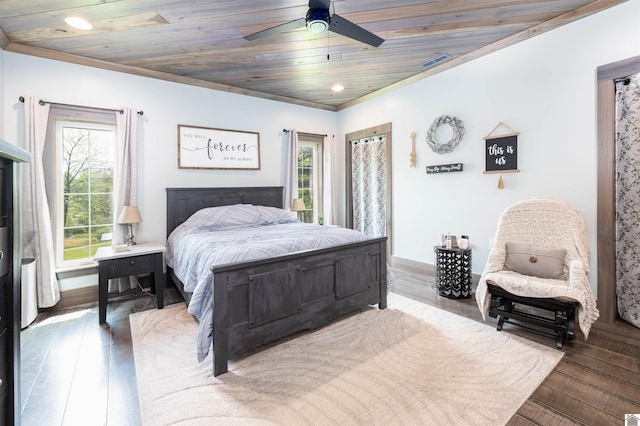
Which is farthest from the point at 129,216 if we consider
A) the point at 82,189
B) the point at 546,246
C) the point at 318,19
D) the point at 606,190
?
the point at 606,190

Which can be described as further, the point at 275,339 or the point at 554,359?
the point at 275,339

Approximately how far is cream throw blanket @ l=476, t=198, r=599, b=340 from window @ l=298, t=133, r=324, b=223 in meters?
3.13

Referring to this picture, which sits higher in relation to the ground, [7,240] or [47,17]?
[47,17]

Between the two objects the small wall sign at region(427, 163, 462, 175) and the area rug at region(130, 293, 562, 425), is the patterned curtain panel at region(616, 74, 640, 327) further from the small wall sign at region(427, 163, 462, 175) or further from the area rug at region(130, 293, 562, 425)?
the small wall sign at region(427, 163, 462, 175)

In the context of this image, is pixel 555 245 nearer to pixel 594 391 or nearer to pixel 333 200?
pixel 594 391

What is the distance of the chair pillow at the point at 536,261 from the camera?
8.95ft

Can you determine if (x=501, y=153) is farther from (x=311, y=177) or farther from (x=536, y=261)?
(x=311, y=177)

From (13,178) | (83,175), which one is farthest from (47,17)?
(13,178)

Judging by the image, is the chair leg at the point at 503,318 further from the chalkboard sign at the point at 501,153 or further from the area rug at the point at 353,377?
the chalkboard sign at the point at 501,153

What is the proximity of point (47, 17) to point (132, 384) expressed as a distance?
3.12 metres

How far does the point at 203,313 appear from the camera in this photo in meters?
2.19

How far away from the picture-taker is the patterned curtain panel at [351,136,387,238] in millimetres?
4980

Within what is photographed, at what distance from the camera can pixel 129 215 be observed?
11.4ft

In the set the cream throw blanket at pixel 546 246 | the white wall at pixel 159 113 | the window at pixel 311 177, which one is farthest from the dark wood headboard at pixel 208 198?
the cream throw blanket at pixel 546 246
